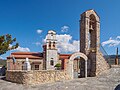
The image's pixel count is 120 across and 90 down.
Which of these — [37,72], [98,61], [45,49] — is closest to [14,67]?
[45,49]

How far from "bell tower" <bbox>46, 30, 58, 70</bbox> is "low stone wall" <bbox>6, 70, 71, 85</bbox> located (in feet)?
47.6

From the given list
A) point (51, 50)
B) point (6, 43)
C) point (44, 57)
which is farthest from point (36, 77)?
point (51, 50)

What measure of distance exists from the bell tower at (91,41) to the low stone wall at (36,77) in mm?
3866

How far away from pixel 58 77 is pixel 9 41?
811cm

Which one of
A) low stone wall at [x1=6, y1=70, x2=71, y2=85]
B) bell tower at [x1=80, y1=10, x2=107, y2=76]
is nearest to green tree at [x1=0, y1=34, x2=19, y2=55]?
low stone wall at [x1=6, y1=70, x2=71, y2=85]

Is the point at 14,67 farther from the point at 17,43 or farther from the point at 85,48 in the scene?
the point at 85,48

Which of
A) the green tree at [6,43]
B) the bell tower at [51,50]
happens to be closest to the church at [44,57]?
the bell tower at [51,50]

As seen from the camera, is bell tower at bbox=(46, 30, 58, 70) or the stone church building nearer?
the stone church building

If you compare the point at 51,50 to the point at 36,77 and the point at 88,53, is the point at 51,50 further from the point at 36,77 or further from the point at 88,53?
the point at 36,77

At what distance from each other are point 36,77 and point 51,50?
16915 mm

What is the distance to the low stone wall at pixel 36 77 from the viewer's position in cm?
1630

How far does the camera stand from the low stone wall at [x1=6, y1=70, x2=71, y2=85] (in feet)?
53.5

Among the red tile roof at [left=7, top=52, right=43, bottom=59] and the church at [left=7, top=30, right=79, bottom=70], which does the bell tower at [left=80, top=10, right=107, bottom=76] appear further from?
the red tile roof at [left=7, top=52, right=43, bottom=59]

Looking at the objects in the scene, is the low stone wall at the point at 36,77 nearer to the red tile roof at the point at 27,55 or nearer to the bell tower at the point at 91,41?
the bell tower at the point at 91,41
